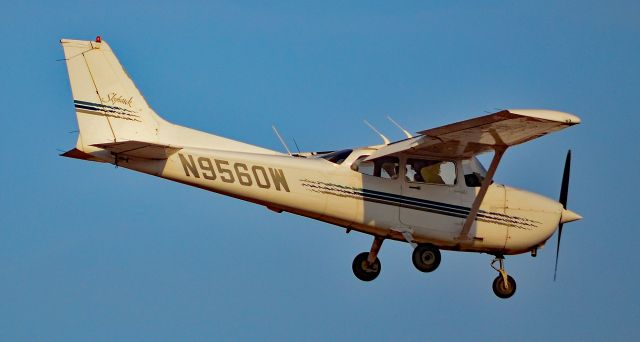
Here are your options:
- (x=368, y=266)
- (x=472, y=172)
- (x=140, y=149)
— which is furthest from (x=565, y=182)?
(x=140, y=149)

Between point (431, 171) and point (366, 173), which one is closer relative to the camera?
point (366, 173)

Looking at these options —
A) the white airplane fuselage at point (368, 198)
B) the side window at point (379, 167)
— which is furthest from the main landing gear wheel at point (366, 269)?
the side window at point (379, 167)

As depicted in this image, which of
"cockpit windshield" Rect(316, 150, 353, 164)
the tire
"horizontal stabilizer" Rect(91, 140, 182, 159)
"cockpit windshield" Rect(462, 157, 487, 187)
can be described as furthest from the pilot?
"horizontal stabilizer" Rect(91, 140, 182, 159)

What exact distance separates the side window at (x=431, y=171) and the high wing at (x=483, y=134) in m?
0.14

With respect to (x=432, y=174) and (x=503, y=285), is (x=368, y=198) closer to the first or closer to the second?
(x=432, y=174)

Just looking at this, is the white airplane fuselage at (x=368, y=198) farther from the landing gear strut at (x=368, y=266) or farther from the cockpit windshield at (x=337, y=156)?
the landing gear strut at (x=368, y=266)

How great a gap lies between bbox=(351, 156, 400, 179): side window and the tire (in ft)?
8.20

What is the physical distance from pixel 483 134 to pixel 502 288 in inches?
126

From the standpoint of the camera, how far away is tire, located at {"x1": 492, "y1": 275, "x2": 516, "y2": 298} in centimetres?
2519

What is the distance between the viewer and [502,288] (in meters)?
25.2

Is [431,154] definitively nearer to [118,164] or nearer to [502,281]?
[502,281]

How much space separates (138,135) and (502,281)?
614 cm

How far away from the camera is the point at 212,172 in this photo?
2331 cm

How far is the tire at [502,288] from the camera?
82.6ft
